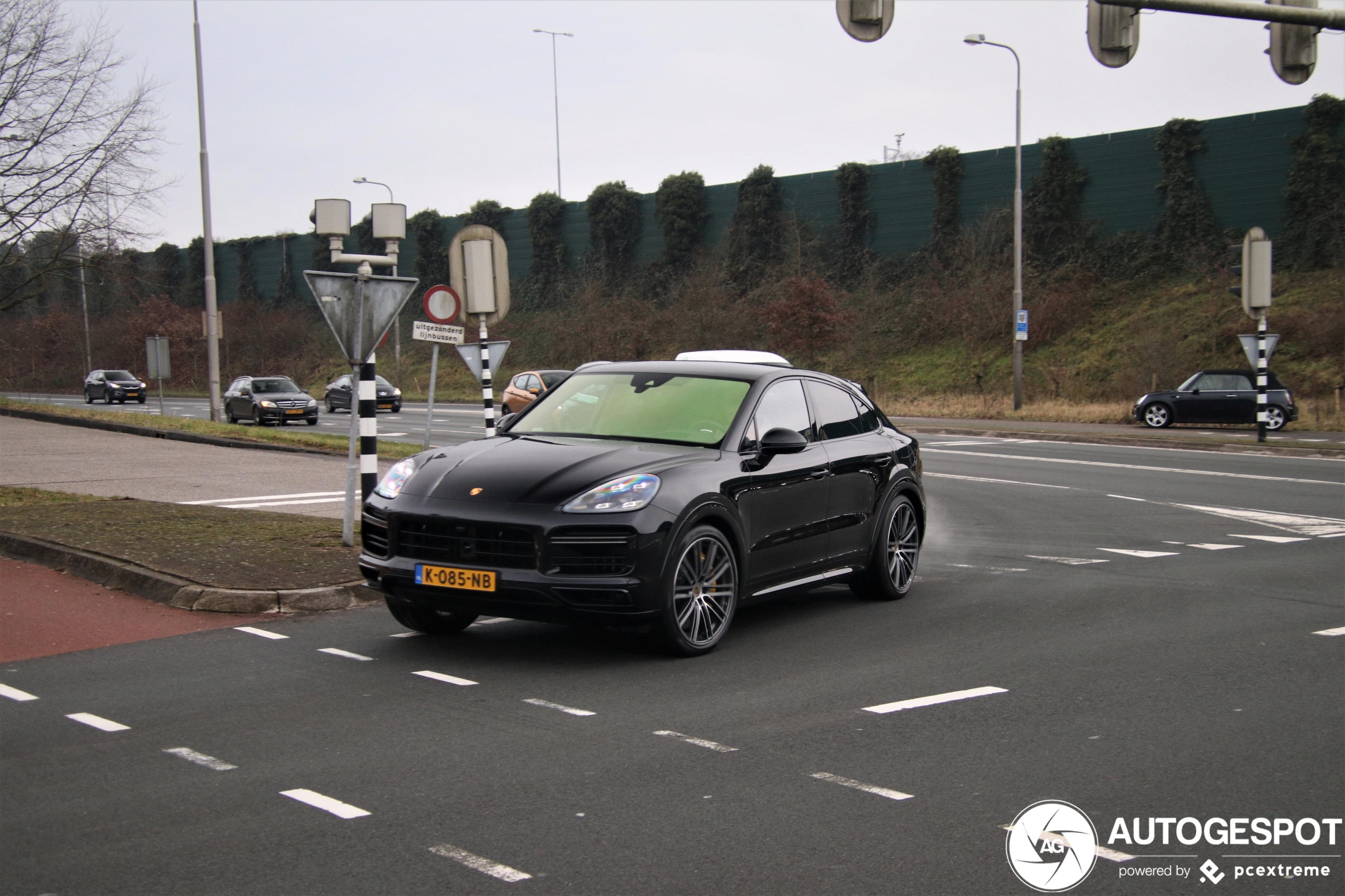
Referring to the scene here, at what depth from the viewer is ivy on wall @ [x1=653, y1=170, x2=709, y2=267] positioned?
5831cm

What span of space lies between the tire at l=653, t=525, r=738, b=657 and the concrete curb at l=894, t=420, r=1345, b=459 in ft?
56.3

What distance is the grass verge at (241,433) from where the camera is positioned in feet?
74.6

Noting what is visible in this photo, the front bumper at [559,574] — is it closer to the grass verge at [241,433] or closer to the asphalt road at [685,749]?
the asphalt road at [685,749]

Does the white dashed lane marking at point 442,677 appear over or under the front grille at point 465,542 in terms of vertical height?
under

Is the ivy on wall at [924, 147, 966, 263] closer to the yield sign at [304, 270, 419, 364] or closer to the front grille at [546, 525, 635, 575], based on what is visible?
the yield sign at [304, 270, 419, 364]

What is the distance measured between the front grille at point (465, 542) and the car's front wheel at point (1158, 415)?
26.6 meters

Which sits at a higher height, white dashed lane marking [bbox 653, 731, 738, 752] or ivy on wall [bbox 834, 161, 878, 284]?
ivy on wall [bbox 834, 161, 878, 284]

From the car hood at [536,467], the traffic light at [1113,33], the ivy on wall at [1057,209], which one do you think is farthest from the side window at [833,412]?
the ivy on wall at [1057,209]

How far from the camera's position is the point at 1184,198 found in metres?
42.7

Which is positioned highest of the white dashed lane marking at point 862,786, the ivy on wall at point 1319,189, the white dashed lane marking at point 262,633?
the ivy on wall at point 1319,189

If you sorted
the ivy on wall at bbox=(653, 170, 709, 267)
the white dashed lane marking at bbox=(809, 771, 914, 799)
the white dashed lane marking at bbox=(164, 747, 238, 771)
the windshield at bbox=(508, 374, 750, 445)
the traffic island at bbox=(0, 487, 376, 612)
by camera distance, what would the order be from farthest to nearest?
the ivy on wall at bbox=(653, 170, 709, 267)
the traffic island at bbox=(0, 487, 376, 612)
the windshield at bbox=(508, 374, 750, 445)
the white dashed lane marking at bbox=(164, 747, 238, 771)
the white dashed lane marking at bbox=(809, 771, 914, 799)

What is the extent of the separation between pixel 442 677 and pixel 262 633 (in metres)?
1.73

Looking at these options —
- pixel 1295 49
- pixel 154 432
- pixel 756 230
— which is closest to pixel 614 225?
pixel 756 230

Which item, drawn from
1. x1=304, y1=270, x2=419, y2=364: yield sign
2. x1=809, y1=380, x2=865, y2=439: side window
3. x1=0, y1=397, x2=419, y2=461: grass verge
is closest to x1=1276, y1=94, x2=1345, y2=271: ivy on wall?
x1=0, y1=397, x2=419, y2=461: grass verge
